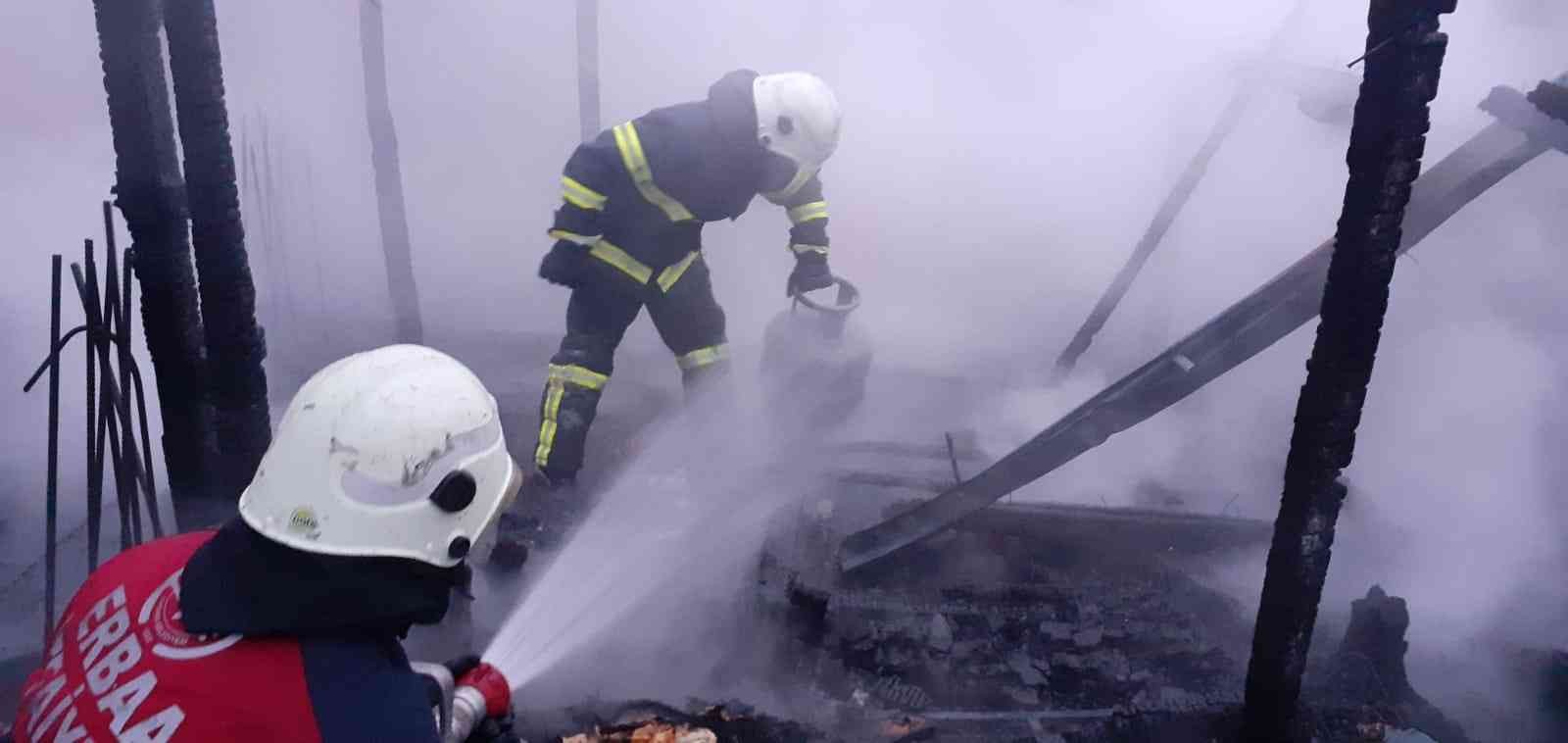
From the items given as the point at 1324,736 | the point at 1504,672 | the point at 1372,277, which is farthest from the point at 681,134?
the point at 1504,672

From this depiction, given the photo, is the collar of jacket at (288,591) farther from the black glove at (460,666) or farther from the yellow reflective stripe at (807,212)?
the yellow reflective stripe at (807,212)

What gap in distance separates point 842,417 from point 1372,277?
3.90 m

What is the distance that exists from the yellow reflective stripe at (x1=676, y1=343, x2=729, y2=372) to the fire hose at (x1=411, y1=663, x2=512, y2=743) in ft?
11.3

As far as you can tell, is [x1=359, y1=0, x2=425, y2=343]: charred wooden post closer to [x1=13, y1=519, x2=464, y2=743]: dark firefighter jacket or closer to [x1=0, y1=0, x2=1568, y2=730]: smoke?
[x1=0, y1=0, x2=1568, y2=730]: smoke

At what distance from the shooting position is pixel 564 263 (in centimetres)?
531

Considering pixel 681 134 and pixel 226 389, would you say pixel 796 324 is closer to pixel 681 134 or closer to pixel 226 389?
pixel 681 134

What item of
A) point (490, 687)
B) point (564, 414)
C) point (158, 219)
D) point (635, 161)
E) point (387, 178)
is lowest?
point (490, 687)

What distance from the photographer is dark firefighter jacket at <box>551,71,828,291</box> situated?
5.12 metres

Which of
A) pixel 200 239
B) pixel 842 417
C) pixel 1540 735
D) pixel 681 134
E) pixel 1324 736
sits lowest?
pixel 1540 735

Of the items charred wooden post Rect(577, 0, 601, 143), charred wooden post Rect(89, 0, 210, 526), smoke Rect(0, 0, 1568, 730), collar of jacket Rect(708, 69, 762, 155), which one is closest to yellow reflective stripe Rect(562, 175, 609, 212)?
collar of jacket Rect(708, 69, 762, 155)

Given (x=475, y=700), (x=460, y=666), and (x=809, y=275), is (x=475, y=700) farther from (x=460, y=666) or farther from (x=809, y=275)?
(x=809, y=275)

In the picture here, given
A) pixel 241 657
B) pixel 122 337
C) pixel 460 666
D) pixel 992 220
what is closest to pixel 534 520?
pixel 122 337

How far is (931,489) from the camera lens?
18.4 ft

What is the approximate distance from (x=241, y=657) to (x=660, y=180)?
3.86 metres
